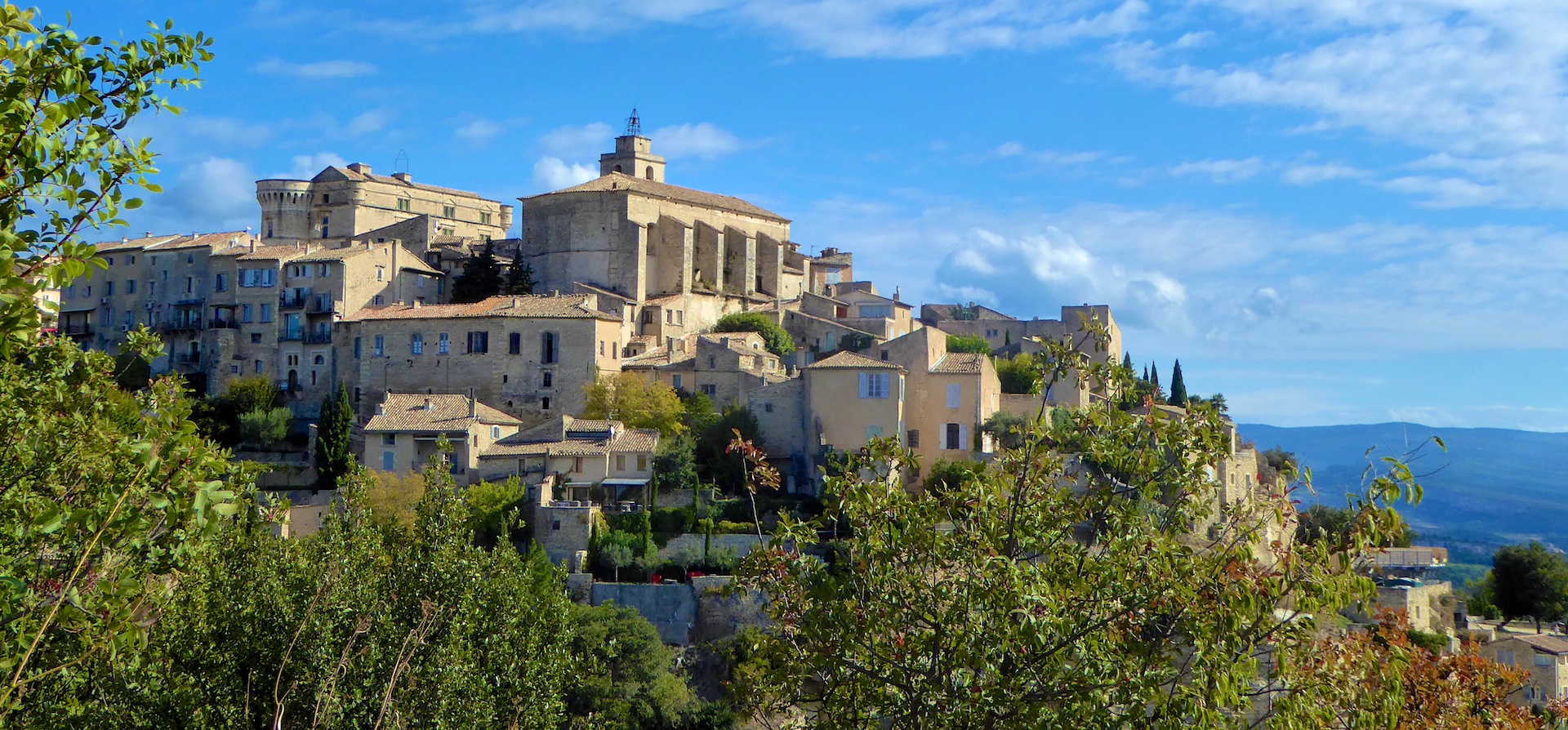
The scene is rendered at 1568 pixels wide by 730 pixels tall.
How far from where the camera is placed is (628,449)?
5247 cm

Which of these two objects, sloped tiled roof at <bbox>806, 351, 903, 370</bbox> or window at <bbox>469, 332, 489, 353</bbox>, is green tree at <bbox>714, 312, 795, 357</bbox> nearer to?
sloped tiled roof at <bbox>806, 351, 903, 370</bbox>

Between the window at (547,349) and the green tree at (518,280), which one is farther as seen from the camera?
the green tree at (518,280)

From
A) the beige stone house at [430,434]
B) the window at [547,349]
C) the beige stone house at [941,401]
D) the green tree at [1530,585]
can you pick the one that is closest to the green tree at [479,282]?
the window at [547,349]

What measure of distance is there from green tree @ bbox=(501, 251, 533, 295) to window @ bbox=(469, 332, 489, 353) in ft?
28.8

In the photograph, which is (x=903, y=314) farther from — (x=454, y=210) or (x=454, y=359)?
(x=454, y=210)

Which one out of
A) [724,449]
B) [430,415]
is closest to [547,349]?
[430,415]

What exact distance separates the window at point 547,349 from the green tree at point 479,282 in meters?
10.6

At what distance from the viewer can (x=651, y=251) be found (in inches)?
2921

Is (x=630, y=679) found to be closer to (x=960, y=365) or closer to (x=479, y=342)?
(x=960, y=365)

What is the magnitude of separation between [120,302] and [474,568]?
213 ft

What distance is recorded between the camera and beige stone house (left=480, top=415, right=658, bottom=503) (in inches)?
2042

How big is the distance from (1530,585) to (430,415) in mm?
49606

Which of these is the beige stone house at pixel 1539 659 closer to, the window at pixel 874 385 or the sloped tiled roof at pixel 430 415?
the window at pixel 874 385

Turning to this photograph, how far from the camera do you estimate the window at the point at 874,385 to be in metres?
Result: 51.8
